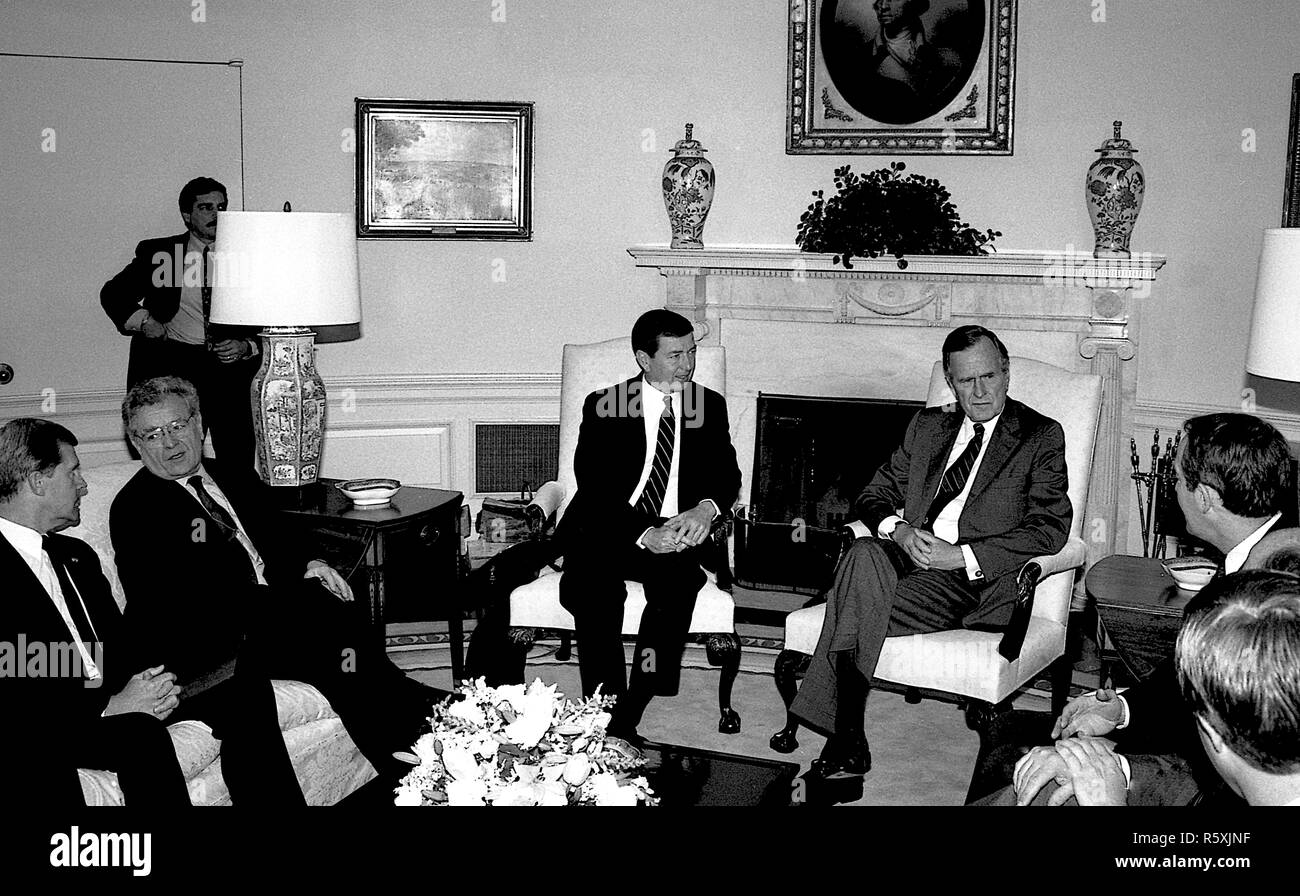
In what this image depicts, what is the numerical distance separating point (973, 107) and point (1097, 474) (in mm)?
1687

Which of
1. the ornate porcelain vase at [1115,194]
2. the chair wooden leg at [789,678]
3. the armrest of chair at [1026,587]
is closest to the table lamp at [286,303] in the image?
the chair wooden leg at [789,678]

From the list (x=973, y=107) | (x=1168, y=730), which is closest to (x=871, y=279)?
(x=973, y=107)

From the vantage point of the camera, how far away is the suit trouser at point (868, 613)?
3.55 m

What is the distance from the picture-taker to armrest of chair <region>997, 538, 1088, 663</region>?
11.2 feet

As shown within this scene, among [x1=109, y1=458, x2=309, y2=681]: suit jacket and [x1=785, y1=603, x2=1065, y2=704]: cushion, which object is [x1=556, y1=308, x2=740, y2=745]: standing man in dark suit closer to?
[x1=785, y1=603, x2=1065, y2=704]: cushion

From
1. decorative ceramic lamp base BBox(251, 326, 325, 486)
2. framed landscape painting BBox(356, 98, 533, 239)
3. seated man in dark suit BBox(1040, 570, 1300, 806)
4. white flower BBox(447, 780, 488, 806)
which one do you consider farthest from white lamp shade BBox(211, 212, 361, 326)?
seated man in dark suit BBox(1040, 570, 1300, 806)

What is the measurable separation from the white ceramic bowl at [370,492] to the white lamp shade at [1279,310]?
8.48ft

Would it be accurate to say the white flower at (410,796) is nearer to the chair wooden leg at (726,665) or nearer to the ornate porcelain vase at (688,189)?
the chair wooden leg at (726,665)

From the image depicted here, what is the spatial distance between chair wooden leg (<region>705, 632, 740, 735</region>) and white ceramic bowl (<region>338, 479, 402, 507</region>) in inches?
45.9

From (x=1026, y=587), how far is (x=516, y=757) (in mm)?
1911

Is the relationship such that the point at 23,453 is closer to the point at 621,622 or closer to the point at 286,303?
the point at 286,303

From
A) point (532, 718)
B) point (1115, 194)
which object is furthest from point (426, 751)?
point (1115, 194)

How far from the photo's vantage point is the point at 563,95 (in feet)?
19.2

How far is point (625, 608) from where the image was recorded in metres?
3.80
